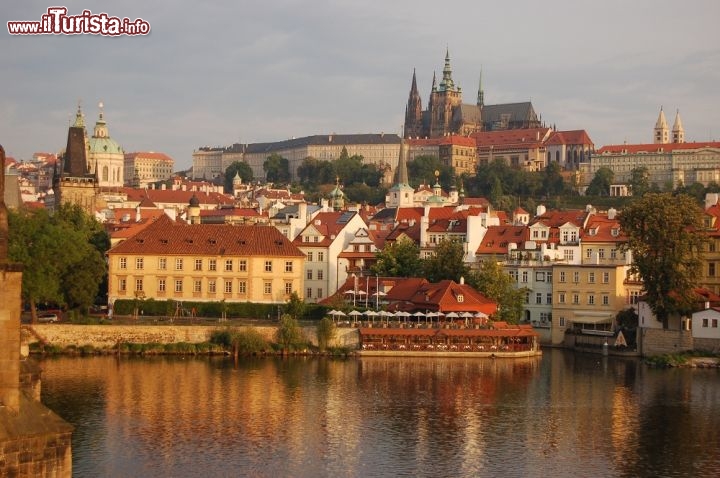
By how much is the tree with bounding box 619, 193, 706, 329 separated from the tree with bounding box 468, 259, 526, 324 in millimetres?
7401

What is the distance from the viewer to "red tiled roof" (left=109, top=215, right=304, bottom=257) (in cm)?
7194

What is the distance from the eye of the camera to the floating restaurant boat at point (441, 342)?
63531 mm

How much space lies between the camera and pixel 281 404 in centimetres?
4666

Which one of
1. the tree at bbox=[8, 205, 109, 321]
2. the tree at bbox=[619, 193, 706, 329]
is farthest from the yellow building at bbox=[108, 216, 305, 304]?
the tree at bbox=[619, 193, 706, 329]

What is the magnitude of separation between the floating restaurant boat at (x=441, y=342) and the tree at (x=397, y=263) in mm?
12043

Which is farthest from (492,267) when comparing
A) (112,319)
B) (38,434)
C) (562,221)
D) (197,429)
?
(38,434)

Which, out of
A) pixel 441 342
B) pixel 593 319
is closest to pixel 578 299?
pixel 593 319

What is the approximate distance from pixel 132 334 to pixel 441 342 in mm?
17024

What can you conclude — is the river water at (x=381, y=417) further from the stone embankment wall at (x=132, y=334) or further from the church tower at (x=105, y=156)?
the church tower at (x=105, y=156)

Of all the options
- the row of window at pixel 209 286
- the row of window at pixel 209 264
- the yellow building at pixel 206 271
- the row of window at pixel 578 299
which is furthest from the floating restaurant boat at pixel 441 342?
the row of window at pixel 209 264

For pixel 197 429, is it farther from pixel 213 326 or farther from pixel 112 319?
pixel 112 319

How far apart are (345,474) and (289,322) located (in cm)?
2815

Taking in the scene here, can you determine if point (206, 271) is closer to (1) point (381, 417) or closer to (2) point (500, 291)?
(2) point (500, 291)

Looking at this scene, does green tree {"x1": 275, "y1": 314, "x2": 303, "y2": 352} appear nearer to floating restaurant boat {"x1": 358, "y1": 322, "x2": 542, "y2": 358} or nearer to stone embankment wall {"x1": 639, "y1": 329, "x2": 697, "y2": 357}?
floating restaurant boat {"x1": 358, "y1": 322, "x2": 542, "y2": 358}
